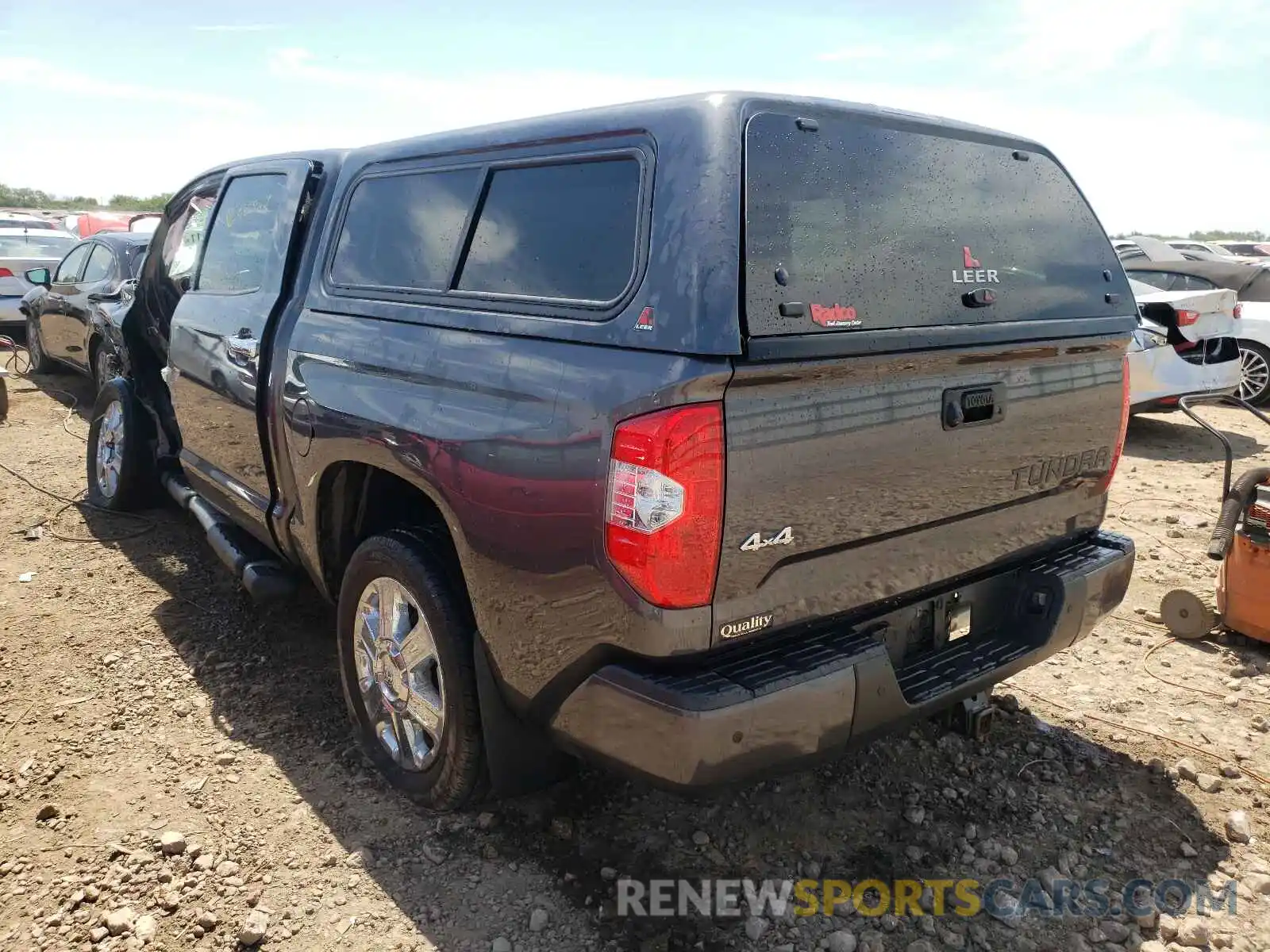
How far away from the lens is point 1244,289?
1049 centimetres

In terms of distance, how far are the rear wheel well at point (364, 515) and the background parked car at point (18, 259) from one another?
10.6m

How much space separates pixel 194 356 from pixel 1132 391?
7019mm

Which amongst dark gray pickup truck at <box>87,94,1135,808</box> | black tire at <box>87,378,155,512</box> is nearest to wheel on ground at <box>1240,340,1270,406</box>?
dark gray pickup truck at <box>87,94,1135,808</box>

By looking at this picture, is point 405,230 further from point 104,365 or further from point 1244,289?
point 1244,289

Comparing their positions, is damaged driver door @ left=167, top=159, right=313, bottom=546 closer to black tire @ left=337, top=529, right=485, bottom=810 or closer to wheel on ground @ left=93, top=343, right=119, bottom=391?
→ black tire @ left=337, top=529, right=485, bottom=810

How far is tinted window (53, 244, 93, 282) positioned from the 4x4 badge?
8.62 metres

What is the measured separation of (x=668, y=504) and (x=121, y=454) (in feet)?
14.9

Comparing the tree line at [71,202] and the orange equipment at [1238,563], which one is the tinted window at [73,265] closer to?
the orange equipment at [1238,563]

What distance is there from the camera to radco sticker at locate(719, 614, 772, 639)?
2.17m

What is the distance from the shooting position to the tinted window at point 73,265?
28.8 ft

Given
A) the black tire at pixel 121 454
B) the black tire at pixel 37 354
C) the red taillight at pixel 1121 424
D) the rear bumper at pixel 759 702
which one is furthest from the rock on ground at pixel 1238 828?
the black tire at pixel 37 354

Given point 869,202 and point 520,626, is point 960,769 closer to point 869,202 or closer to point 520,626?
point 520,626

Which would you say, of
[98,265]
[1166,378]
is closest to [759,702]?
[1166,378]

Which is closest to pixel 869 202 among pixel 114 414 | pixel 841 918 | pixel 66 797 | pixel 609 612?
pixel 609 612
